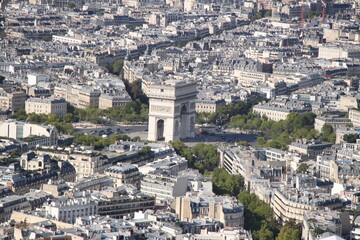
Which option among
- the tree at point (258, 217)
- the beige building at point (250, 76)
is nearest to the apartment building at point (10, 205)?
the tree at point (258, 217)

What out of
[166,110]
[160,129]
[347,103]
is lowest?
[160,129]

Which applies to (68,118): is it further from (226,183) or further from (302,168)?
(226,183)

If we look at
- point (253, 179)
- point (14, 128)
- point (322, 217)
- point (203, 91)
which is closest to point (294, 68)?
point (203, 91)

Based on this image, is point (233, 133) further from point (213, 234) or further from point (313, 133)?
point (213, 234)

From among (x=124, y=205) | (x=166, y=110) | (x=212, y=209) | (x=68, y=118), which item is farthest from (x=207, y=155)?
(x=212, y=209)

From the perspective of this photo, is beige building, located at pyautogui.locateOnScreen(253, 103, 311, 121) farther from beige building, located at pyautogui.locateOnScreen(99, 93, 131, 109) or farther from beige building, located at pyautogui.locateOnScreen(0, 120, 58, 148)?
beige building, located at pyautogui.locateOnScreen(0, 120, 58, 148)

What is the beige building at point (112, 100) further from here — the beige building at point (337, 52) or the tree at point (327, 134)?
the beige building at point (337, 52)
